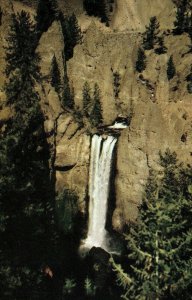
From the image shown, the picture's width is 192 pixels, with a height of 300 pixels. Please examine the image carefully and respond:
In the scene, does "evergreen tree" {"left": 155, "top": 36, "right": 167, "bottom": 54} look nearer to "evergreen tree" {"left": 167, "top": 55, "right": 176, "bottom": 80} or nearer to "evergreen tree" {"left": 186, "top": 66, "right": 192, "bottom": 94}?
"evergreen tree" {"left": 167, "top": 55, "right": 176, "bottom": 80}

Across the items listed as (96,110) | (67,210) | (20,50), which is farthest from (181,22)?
(67,210)

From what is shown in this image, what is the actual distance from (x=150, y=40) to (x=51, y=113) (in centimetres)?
1911

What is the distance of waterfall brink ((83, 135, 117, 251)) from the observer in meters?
49.8

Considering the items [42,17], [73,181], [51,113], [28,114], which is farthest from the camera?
[73,181]

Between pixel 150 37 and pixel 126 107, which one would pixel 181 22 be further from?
pixel 126 107

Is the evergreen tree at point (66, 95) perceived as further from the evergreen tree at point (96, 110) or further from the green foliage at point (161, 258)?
the green foliage at point (161, 258)

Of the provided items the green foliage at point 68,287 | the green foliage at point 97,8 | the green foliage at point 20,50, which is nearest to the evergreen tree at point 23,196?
the green foliage at point 20,50

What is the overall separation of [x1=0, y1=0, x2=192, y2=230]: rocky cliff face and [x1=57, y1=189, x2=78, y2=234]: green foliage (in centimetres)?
100

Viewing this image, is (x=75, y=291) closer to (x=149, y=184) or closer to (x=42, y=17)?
(x=149, y=184)

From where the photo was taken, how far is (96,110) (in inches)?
1988

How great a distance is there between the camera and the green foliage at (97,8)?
187 feet

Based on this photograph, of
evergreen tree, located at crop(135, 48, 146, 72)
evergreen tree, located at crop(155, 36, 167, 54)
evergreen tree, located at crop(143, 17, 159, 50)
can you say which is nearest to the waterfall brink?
evergreen tree, located at crop(135, 48, 146, 72)

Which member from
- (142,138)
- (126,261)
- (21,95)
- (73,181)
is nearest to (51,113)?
(21,95)

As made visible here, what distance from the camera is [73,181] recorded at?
48.6 m
